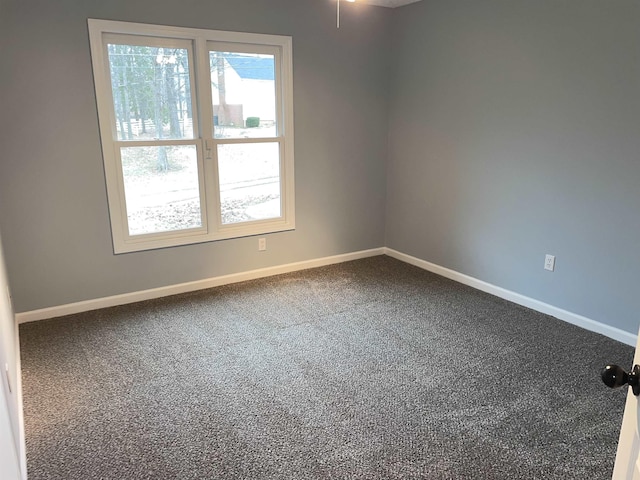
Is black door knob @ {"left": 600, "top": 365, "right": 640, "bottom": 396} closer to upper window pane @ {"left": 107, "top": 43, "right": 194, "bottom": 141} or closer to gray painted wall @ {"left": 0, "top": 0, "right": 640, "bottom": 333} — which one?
gray painted wall @ {"left": 0, "top": 0, "right": 640, "bottom": 333}

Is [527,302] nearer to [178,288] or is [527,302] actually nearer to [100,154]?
[178,288]

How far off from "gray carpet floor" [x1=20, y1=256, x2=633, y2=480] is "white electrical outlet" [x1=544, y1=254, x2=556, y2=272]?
36 cm

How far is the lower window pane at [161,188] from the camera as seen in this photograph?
11.7 ft

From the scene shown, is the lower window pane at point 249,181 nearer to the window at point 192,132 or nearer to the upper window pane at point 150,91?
the window at point 192,132

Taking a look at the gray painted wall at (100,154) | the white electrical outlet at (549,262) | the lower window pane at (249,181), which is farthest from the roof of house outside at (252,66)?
the white electrical outlet at (549,262)

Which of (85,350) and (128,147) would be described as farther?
(128,147)

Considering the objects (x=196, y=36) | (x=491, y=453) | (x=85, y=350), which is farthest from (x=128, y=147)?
(x=491, y=453)

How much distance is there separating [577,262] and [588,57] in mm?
1349

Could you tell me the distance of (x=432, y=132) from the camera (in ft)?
13.7

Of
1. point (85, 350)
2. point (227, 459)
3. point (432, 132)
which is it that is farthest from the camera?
point (432, 132)

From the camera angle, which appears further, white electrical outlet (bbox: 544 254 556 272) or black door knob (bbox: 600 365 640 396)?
white electrical outlet (bbox: 544 254 556 272)

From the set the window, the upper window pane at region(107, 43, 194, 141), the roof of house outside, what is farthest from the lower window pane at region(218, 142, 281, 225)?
the roof of house outside

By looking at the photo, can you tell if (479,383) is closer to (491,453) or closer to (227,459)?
(491,453)

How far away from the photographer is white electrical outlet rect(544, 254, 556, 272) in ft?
11.2
